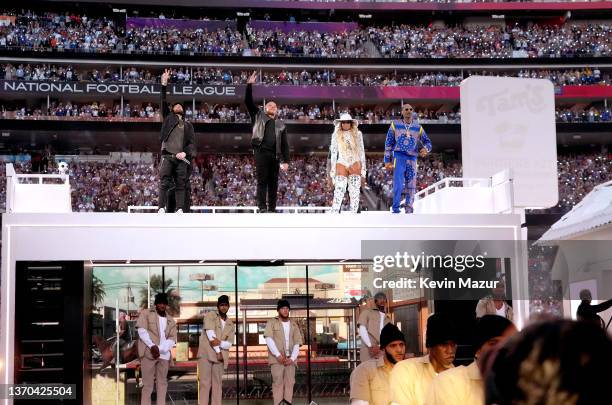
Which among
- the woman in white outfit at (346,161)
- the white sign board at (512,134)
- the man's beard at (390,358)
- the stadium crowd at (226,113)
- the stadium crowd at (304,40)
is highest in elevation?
the stadium crowd at (304,40)

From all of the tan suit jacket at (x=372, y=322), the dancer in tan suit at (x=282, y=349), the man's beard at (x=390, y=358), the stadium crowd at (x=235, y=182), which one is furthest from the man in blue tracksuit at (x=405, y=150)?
the stadium crowd at (x=235, y=182)

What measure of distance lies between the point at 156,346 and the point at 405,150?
4.08 meters

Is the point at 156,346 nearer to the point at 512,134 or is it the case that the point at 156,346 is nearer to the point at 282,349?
the point at 282,349

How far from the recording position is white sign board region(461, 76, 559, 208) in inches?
579

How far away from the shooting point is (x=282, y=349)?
37.0ft

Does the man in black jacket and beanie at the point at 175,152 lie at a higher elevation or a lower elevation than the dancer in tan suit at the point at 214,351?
higher

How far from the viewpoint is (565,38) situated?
41094 mm

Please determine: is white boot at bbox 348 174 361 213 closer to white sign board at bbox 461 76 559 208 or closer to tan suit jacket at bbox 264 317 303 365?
tan suit jacket at bbox 264 317 303 365

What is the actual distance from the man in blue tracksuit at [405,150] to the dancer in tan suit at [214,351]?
2.76 meters

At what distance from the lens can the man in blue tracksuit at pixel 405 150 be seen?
11.7 meters

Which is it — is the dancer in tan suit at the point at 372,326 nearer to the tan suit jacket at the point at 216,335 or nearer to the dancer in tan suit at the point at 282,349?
the dancer in tan suit at the point at 282,349

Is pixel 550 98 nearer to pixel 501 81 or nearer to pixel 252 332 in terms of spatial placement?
pixel 501 81

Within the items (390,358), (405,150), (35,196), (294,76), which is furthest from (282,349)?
(294,76)

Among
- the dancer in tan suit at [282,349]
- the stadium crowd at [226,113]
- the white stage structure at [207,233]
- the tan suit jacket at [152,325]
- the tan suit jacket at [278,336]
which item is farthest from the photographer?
→ the stadium crowd at [226,113]
